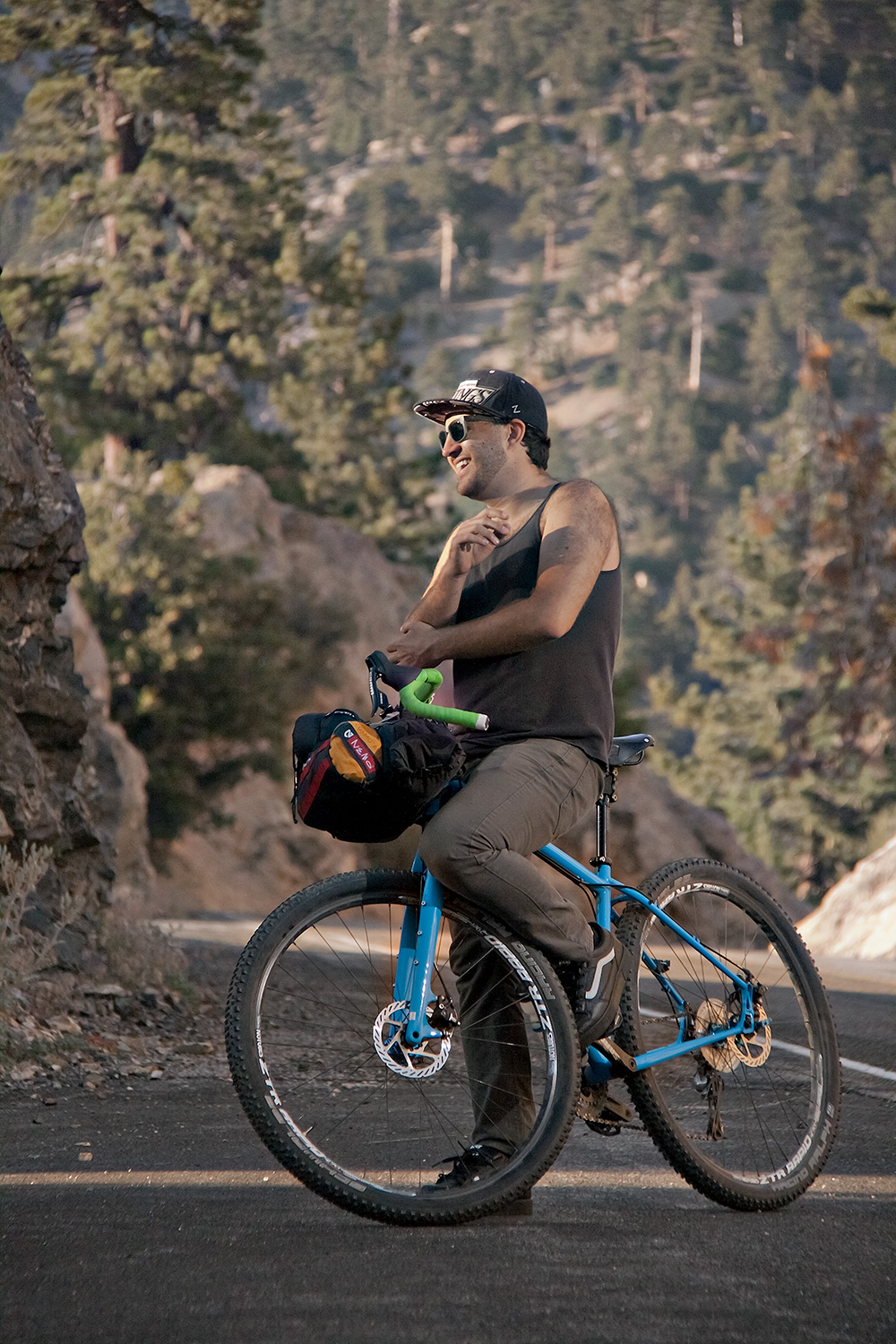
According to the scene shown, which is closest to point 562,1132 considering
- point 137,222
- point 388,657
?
point 388,657

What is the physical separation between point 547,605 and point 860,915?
18.4 metres

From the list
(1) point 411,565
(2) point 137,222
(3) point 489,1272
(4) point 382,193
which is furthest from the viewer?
(4) point 382,193

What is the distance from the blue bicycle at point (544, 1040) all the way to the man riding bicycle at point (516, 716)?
53mm

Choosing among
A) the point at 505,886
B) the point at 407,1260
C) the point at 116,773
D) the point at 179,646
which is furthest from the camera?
the point at 179,646

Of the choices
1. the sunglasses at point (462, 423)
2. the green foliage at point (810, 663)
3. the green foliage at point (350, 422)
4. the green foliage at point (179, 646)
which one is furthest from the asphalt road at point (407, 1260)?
the green foliage at point (350, 422)

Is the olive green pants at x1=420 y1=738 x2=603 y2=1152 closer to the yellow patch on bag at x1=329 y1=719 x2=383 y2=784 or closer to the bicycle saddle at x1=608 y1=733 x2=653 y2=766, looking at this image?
the bicycle saddle at x1=608 y1=733 x2=653 y2=766

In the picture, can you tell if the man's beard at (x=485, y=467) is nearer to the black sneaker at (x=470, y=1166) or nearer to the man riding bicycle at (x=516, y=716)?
the man riding bicycle at (x=516, y=716)

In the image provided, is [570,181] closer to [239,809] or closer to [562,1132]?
[239,809]

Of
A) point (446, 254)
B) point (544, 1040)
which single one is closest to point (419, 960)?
point (544, 1040)

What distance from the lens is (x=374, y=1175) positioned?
13.3 feet

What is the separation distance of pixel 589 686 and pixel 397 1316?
1662 millimetres

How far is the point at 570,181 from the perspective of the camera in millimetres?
→ 190250

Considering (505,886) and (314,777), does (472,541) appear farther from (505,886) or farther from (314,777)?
(505,886)

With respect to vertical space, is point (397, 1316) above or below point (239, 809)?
above
